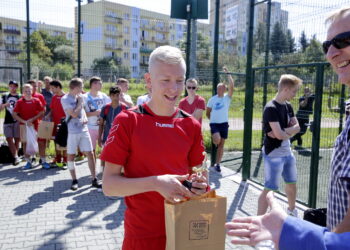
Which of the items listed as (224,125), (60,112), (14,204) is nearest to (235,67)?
(224,125)

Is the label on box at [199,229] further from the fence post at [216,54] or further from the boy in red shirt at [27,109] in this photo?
the boy in red shirt at [27,109]

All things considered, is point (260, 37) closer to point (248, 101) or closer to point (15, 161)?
point (248, 101)

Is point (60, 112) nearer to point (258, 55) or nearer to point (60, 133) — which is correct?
point (60, 133)

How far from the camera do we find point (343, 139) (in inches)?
56.7

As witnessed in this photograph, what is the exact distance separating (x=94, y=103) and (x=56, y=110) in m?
1.25

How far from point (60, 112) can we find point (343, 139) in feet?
25.5

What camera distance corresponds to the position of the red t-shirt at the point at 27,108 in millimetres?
8367

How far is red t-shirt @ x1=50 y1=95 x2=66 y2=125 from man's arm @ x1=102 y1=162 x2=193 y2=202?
6808 millimetres

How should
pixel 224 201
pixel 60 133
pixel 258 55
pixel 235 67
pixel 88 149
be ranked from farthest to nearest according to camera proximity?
pixel 235 67
pixel 258 55
pixel 60 133
pixel 88 149
pixel 224 201

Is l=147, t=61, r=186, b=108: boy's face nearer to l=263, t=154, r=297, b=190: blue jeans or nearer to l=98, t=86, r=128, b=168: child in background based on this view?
l=263, t=154, r=297, b=190: blue jeans

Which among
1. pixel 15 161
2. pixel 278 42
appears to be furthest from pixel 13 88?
pixel 278 42

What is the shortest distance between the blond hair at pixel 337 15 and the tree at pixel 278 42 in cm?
702

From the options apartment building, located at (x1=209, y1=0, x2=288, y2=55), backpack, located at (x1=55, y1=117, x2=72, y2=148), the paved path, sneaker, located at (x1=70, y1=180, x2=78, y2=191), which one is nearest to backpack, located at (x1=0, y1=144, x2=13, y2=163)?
the paved path

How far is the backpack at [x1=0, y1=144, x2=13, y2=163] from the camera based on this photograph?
8729 mm
